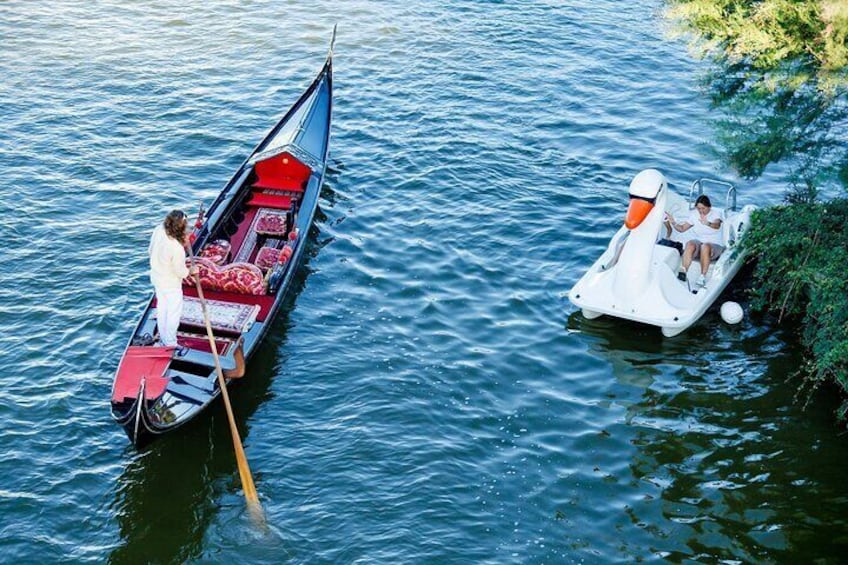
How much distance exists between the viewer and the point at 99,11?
25.4 meters

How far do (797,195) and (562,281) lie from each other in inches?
145

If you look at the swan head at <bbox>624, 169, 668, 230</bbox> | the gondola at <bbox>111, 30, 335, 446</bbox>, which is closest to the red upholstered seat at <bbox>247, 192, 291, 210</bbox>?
the gondola at <bbox>111, 30, 335, 446</bbox>

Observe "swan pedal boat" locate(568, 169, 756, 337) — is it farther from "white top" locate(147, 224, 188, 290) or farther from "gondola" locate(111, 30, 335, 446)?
"white top" locate(147, 224, 188, 290)

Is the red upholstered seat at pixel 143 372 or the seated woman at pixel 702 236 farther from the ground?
the seated woman at pixel 702 236

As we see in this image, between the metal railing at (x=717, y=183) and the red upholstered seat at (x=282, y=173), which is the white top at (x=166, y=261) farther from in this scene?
the metal railing at (x=717, y=183)

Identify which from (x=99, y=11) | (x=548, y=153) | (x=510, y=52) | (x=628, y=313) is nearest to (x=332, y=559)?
(x=628, y=313)

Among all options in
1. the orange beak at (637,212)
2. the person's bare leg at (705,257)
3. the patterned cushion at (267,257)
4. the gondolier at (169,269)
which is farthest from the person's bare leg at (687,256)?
the gondolier at (169,269)

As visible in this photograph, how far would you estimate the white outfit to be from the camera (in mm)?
12508

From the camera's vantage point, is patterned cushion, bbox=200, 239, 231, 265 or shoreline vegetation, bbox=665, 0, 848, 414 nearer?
shoreline vegetation, bbox=665, 0, 848, 414

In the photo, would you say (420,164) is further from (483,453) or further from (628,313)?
(483,453)

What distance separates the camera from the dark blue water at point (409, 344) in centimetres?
1135

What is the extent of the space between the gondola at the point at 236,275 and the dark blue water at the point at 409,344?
59 cm

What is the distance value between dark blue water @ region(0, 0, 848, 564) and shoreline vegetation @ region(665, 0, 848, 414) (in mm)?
617

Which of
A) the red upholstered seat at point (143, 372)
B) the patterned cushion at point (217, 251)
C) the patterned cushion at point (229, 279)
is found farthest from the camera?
the patterned cushion at point (217, 251)
